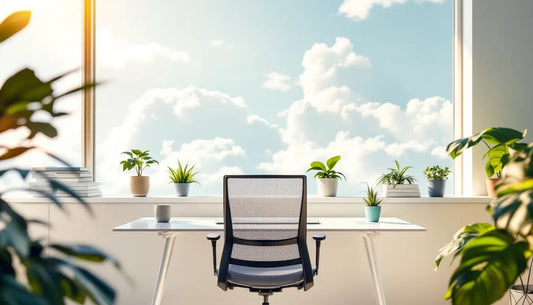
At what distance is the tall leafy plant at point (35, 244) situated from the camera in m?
0.78

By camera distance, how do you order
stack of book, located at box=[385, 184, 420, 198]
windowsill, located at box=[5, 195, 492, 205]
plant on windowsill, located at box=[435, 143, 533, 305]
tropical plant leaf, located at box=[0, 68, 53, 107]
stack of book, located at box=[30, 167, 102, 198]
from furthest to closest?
stack of book, located at box=[385, 184, 420, 198] → windowsill, located at box=[5, 195, 492, 205] → stack of book, located at box=[30, 167, 102, 198] → plant on windowsill, located at box=[435, 143, 533, 305] → tropical plant leaf, located at box=[0, 68, 53, 107]

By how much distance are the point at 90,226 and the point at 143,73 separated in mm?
1189

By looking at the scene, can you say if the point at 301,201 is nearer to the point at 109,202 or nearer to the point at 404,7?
the point at 109,202

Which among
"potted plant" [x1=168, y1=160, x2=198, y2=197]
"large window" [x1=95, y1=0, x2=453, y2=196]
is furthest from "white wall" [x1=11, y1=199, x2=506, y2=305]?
"large window" [x1=95, y1=0, x2=453, y2=196]

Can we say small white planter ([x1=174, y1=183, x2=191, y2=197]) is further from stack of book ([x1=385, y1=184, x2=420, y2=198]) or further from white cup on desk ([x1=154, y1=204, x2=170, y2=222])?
stack of book ([x1=385, y1=184, x2=420, y2=198])

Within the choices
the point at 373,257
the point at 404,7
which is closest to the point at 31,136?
the point at 373,257

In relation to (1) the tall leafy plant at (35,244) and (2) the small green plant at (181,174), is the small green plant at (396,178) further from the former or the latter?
(1) the tall leafy plant at (35,244)

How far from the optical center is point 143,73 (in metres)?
4.13

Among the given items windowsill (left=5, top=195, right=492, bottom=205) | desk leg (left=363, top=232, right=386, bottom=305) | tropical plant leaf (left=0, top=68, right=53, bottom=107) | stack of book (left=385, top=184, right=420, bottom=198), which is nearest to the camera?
tropical plant leaf (left=0, top=68, right=53, bottom=107)

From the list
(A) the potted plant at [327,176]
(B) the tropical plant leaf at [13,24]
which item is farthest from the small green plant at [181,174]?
(B) the tropical plant leaf at [13,24]

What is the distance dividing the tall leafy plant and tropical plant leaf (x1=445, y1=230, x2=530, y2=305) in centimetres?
91

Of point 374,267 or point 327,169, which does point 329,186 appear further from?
point 374,267

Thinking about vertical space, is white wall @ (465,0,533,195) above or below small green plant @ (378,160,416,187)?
above

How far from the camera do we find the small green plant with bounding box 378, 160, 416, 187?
393 centimetres
